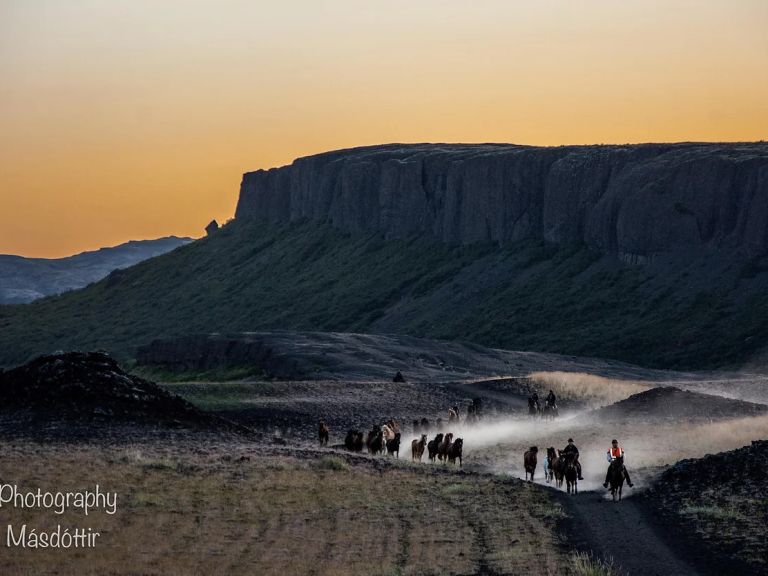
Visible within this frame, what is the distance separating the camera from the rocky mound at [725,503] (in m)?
26.5

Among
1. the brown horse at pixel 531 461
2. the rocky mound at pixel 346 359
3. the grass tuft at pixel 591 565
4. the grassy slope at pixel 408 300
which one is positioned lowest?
the grass tuft at pixel 591 565

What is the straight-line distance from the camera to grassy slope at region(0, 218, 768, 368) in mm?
114688

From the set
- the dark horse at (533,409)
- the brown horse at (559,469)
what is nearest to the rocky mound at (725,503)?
the brown horse at (559,469)

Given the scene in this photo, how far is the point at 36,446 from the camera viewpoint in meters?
39.1

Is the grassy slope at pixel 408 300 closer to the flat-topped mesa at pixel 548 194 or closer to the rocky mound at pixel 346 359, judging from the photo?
the flat-topped mesa at pixel 548 194

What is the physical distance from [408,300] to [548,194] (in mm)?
16404

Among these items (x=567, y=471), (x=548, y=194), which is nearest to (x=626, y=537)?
(x=567, y=471)

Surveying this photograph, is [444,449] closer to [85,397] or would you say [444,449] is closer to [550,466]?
[550,466]

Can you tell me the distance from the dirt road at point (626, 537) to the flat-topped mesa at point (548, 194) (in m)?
90.6

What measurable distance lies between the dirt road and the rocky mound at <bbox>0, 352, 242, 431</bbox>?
15441 millimetres

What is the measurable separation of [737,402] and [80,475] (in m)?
31.6

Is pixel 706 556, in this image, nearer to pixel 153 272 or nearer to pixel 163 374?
pixel 163 374

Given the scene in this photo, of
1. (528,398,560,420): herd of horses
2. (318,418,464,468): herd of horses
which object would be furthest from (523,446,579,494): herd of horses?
(528,398,560,420): herd of horses

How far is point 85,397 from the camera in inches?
1778
